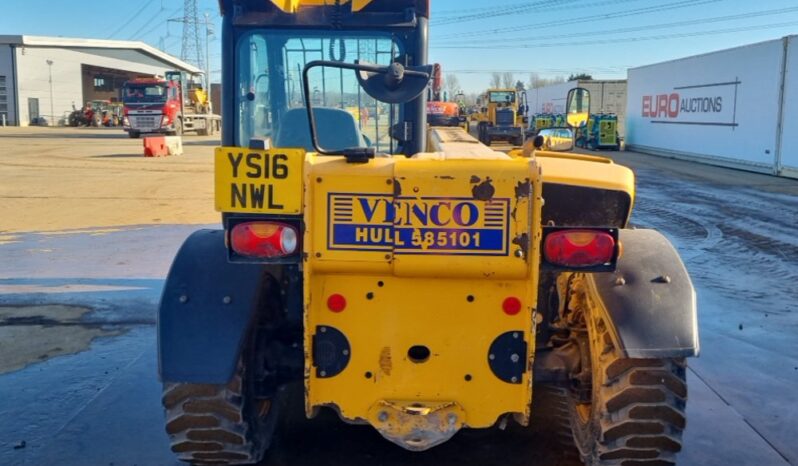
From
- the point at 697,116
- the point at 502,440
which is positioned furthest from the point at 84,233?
the point at 697,116

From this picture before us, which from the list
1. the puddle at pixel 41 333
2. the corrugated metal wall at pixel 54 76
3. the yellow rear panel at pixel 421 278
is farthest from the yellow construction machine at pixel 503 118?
the corrugated metal wall at pixel 54 76

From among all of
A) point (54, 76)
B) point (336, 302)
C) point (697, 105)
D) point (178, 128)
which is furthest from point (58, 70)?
point (336, 302)

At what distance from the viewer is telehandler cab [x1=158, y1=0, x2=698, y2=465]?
9.75 feet

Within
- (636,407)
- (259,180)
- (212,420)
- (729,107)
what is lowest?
(212,420)

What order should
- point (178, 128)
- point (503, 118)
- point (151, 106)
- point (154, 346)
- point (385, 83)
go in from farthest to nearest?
point (178, 128)
point (151, 106)
point (503, 118)
point (154, 346)
point (385, 83)

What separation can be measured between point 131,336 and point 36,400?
142 centimetres

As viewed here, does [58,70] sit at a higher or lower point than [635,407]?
higher

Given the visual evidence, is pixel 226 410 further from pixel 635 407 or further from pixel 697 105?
pixel 697 105

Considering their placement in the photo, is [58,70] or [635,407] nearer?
[635,407]

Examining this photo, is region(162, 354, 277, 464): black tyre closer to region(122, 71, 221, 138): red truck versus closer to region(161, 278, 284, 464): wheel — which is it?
region(161, 278, 284, 464): wheel

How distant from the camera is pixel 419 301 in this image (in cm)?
312

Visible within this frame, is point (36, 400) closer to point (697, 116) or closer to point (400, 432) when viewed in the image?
point (400, 432)

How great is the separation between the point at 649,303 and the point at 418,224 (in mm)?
1103

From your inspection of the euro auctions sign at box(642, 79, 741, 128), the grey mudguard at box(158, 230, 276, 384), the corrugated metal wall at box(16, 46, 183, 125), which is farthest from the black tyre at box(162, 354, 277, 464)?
the corrugated metal wall at box(16, 46, 183, 125)
